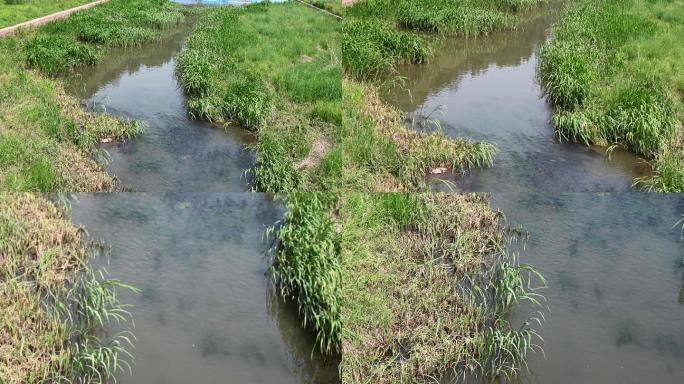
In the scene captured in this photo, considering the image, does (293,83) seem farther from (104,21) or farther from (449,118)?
(104,21)

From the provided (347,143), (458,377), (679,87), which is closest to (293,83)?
(347,143)

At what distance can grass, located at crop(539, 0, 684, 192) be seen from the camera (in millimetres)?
4863

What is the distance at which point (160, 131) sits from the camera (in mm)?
5016

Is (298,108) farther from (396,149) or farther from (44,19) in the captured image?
(44,19)

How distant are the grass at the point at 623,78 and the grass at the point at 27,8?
486cm

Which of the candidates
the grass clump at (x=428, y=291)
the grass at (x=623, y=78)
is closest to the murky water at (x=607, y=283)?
the grass clump at (x=428, y=291)

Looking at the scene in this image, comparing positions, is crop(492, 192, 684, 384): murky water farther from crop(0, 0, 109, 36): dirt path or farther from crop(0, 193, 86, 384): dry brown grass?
crop(0, 0, 109, 36): dirt path

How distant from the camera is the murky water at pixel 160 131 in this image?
4688 mm

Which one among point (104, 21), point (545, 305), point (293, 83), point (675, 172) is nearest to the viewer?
point (675, 172)

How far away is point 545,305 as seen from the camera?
4.79 metres

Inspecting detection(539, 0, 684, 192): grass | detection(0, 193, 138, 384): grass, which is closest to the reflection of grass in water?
detection(0, 193, 138, 384): grass

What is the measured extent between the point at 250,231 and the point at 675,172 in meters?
3.50

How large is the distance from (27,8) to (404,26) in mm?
3849

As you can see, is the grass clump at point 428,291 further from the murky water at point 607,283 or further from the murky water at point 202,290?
the murky water at point 202,290
